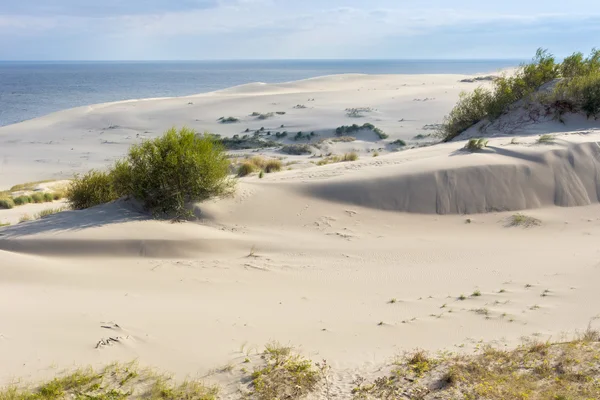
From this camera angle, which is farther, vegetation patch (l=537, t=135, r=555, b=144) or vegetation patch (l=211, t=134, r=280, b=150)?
vegetation patch (l=211, t=134, r=280, b=150)

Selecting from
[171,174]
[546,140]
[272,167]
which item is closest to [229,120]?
[272,167]

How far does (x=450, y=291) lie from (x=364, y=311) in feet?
4.08

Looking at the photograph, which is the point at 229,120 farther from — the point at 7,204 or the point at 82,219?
the point at 82,219

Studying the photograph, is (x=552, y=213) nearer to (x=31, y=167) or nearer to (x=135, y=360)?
(x=135, y=360)

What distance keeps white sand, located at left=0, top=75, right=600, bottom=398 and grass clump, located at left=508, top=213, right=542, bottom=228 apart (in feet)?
0.63

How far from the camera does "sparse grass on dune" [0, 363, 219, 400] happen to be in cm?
421

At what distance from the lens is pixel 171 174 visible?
9.31m

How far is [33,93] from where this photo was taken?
65750mm

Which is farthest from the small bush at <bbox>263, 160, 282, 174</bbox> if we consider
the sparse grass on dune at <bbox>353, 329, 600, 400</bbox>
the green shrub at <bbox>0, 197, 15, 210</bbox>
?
the sparse grass on dune at <bbox>353, 329, 600, 400</bbox>

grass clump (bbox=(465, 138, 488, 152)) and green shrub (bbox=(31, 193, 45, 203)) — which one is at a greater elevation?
grass clump (bbox=(465, 138, 488, 152))

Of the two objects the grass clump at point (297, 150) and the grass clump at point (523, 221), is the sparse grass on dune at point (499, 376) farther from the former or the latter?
the grass clump at point (297, 150)

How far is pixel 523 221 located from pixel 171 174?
5972 mm

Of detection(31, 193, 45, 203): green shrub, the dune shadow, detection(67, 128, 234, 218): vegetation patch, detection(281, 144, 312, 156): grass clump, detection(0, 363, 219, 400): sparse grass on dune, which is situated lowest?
detection(31, 193, 45, 203): green shrub

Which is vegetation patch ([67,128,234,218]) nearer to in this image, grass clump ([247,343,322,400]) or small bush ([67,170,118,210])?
small bush ([67,170,118,210])
